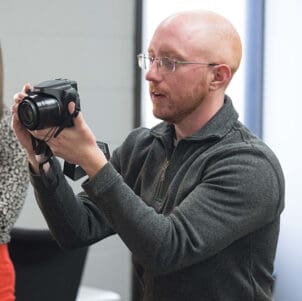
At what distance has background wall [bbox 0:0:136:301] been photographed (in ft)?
9.06

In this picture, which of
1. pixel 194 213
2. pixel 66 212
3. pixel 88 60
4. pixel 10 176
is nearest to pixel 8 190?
pixel 10 176

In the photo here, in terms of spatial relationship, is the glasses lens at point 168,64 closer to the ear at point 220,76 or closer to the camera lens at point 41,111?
the ear at point 220,76

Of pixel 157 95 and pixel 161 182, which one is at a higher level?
pixel 157 95

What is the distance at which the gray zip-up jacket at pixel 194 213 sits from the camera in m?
1.29

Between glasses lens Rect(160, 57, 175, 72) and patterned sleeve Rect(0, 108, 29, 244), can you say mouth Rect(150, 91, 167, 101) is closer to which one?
glasses lens Rect(160, 57, 175, 72)

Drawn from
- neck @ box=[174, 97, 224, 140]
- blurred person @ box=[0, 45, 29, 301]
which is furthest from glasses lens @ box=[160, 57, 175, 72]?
blurred person @ box=[0, 45, 29, 301]

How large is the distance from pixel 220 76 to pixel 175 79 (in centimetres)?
11

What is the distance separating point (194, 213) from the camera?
133cm

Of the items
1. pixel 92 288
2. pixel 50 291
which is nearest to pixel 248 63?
pixel 92 288

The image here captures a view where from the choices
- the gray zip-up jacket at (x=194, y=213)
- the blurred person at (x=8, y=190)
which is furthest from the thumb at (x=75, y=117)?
the blurred person at (x=8, y=190)

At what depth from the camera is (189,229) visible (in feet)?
4.33

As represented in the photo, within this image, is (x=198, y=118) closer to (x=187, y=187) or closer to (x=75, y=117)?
(x=187, y=187)

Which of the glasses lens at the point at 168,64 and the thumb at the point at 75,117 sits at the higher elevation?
the glasses lens at the point at 168,64

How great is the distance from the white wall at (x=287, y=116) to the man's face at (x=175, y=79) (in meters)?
2.05
